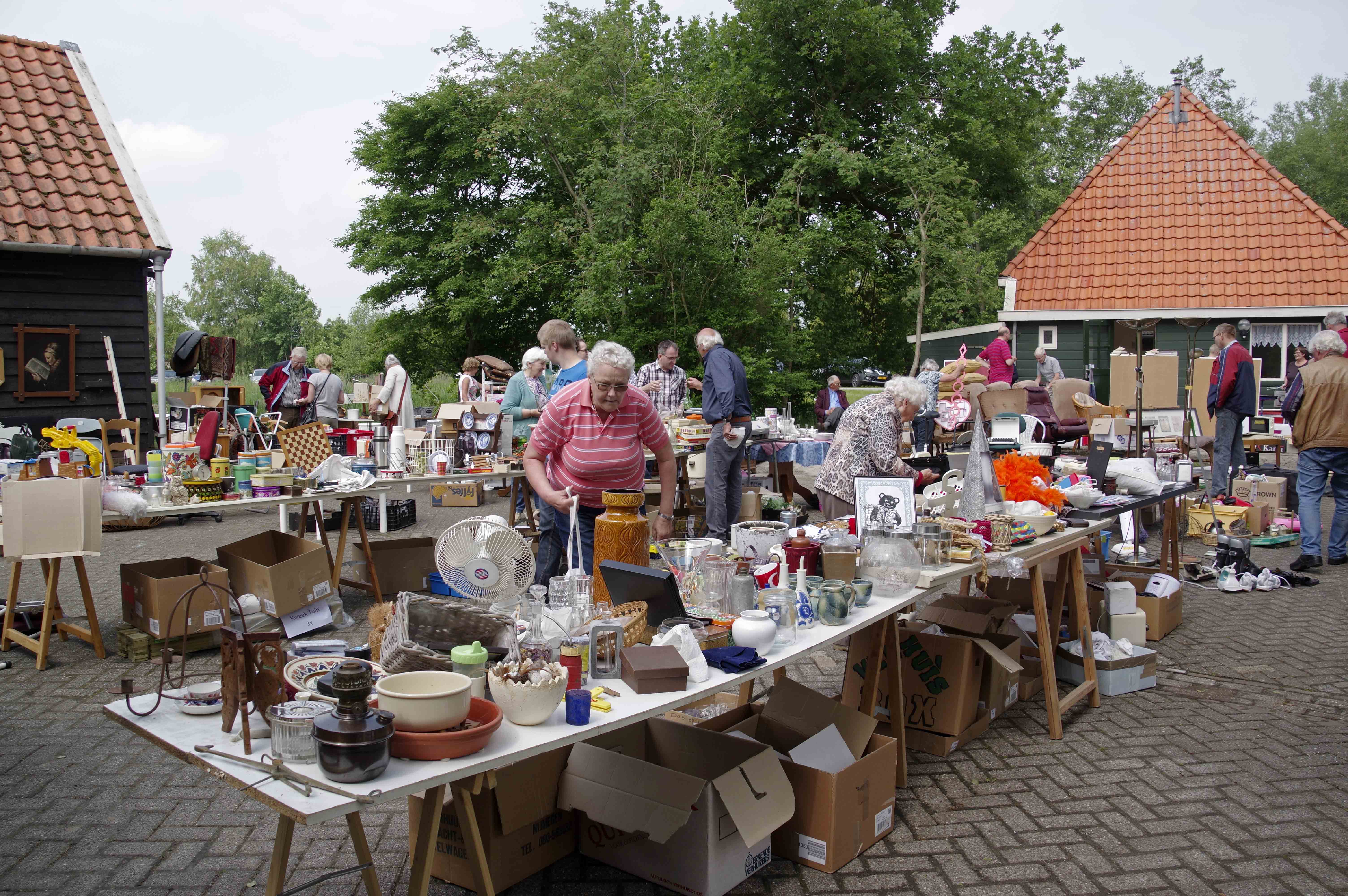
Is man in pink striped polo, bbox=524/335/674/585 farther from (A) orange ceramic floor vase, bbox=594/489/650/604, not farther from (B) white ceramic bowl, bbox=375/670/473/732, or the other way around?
(B) white ceramic bowl, bbox=375/670/473/732

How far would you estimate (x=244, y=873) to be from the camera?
314 cm

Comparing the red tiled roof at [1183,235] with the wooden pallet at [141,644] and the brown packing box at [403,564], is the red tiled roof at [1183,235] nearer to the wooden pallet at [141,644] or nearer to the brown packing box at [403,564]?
the brown packing box at [403,564]

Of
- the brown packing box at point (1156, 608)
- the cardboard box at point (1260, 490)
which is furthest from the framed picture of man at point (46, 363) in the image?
the cardboard box at point (1260, 490)

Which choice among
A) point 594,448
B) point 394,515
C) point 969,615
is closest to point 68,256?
point 394,515

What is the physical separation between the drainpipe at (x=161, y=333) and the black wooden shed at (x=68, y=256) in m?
0.04

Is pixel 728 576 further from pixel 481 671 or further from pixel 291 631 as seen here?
pixel 291 631

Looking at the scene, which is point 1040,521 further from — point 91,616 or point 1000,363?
point 1000,363

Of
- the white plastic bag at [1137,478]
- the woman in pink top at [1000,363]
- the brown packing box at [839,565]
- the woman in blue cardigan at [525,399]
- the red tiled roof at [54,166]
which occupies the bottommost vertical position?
the brown packing box at [839,565]

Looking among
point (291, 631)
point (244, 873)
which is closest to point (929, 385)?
point (291, 631)

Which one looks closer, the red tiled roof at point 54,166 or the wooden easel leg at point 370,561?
the wooden easel leg at point 370,561

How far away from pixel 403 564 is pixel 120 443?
5278mm

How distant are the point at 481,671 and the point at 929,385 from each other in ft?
34.4

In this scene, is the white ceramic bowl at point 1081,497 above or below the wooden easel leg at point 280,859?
above

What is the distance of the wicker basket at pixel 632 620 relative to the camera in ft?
9.43
